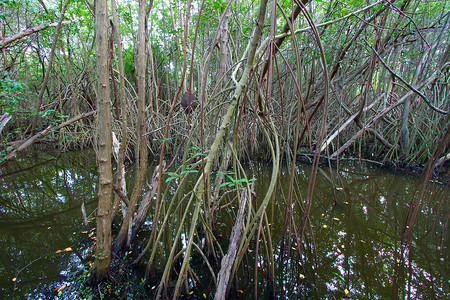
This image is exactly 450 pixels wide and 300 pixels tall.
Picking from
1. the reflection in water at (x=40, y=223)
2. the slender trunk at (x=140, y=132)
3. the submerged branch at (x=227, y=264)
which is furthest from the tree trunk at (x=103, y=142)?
the submerged branch at (x=227, y=264)

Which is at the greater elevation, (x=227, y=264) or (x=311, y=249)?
(x=227, y=264)

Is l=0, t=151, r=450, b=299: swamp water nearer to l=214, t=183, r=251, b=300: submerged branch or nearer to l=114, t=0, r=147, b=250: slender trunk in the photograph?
l=214, t=183, r=251, b=300: submerged branch

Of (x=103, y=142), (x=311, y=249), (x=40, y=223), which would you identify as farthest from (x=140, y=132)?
(x=40, y=223)

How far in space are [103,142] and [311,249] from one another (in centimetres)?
196

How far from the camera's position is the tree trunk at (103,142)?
1.25 m

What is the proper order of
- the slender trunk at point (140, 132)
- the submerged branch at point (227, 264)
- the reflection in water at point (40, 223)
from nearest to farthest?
1. the submerged branch at point (227, 264)
2. the slender trunk at point (140, 132)
3. the reflection in water at point (40, 223)

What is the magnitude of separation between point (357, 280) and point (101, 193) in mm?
1960

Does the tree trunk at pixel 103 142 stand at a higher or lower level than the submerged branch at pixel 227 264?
higher

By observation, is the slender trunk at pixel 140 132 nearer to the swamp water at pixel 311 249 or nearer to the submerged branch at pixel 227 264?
the swamp water at pixel 311 249

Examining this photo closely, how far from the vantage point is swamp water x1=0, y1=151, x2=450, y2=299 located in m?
1.67

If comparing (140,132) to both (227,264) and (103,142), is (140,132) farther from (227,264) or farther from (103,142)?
(227,264)

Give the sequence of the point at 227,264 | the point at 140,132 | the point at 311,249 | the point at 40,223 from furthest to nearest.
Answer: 1. the point at 40,223
2. the point at 311,249
3. the point at 140,132
4. the point at 227,264

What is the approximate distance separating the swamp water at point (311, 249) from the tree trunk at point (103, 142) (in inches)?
13.4

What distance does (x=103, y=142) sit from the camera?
1.34 meters
